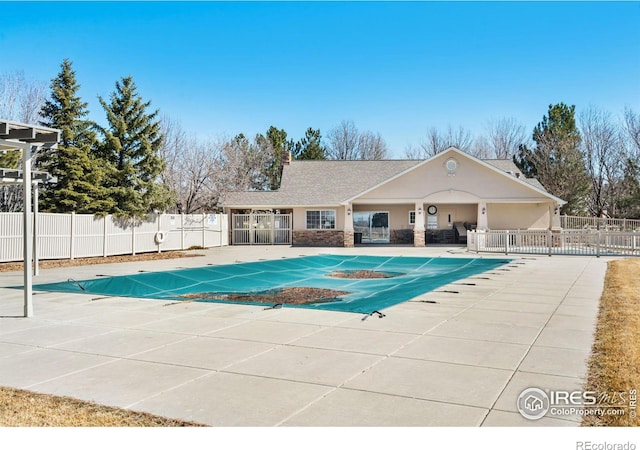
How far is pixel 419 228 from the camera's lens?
1059 inches

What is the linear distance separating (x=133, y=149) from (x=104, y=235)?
5.89m

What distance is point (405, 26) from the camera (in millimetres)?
11961

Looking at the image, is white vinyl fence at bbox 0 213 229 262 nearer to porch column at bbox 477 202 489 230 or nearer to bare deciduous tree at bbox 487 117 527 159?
Answer: porch column at bbox 477 202 489 230

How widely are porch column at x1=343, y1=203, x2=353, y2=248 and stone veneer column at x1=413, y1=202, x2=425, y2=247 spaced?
3.45m

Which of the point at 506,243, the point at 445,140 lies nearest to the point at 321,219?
the point at 506,243

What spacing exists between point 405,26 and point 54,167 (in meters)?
17.6

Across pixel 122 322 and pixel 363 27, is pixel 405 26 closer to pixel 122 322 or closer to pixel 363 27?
pixel 363 27

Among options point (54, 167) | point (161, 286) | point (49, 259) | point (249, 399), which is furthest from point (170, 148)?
point (249, 399)

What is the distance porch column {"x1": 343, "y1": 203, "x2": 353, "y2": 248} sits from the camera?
89.9 ft

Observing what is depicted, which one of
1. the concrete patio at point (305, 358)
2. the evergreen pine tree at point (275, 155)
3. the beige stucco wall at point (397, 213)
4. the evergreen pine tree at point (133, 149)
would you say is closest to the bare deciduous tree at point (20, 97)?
the evergreen pine tree at point (133, 149)

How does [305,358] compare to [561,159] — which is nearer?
[305,358]

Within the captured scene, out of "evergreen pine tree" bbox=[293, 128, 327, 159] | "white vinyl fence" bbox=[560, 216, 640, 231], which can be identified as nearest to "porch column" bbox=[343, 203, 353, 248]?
"white vinyl fence" bbox=[560, 216, 640, 231]

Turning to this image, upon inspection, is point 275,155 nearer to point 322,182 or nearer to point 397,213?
point 322,182

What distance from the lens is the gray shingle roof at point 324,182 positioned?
97.3ft
